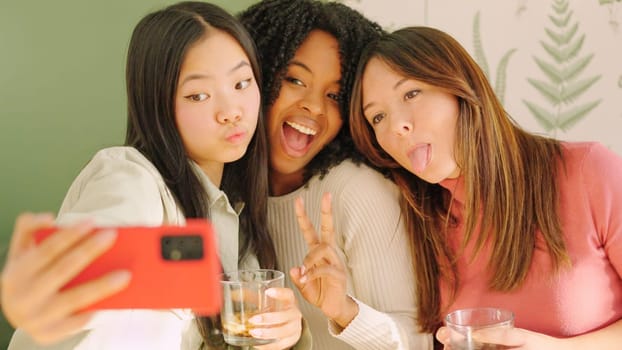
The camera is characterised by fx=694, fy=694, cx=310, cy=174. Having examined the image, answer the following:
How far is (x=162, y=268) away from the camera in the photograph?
59 centimetres

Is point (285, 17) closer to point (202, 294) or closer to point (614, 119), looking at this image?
point (614, 119)

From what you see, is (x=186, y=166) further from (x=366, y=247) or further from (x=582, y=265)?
(x=582, y=265)

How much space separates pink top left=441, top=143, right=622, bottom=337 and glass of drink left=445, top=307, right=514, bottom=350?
0.28m

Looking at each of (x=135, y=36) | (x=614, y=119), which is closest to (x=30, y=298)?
(x=135, y=36)

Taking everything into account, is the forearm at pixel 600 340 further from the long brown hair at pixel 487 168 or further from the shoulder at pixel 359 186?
the shoulder at pixel 359 186

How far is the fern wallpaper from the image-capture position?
5.73ft

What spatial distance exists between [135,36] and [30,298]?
2.55 feet

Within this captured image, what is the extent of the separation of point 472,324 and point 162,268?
625mm

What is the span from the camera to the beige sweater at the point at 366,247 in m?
1.43

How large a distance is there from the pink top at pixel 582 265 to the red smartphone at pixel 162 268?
2.93 ft

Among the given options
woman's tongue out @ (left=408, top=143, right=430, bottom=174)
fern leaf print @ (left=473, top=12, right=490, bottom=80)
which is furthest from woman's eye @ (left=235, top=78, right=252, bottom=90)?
fern leaf print @ (left=473, top=12, right=490, bottom=80)

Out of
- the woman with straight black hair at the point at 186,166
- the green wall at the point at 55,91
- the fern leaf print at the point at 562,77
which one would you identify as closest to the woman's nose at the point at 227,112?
the woman with straight black hair at the point at 186,166

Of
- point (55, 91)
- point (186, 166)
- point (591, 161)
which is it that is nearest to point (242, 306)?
point (186, 166)

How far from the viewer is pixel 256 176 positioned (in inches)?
55.9
